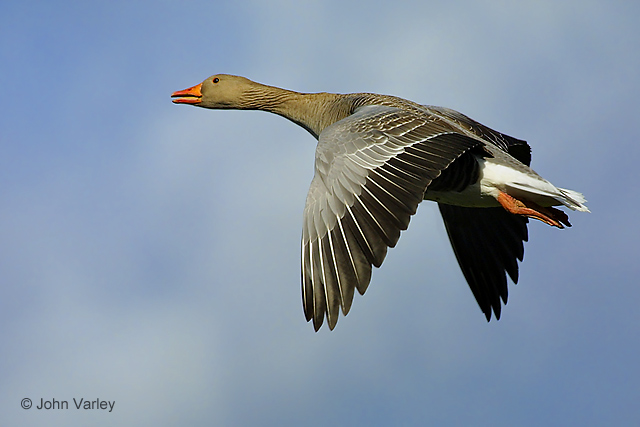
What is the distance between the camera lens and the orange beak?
13.9m

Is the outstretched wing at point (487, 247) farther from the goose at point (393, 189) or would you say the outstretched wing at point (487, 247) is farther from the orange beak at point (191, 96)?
the orange beak at point (191, 96)

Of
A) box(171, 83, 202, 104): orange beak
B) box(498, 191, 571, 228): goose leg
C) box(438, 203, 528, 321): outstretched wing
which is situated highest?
box(171, 83, 202, 104): orange beak

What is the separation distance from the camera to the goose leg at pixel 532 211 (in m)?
9.72

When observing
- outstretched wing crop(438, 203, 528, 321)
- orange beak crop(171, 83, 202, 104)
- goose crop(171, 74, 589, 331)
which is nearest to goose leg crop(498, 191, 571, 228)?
goose crop(171, 74, 589, 331)

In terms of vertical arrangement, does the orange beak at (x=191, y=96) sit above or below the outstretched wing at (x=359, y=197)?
Result: above

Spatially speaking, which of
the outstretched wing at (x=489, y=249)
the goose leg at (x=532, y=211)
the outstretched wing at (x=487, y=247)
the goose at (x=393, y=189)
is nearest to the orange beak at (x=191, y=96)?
the goose at (x=393, y=189)

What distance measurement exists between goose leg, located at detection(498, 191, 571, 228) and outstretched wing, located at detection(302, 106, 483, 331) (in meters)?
1.04

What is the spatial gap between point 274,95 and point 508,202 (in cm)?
489

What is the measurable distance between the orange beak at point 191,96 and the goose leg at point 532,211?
632 cm

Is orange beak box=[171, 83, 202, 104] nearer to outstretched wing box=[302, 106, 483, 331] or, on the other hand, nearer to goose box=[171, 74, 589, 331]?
goose box=[171, 74, 589, 331]

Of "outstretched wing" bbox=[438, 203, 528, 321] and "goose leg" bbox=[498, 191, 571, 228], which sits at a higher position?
"goose leg" bbox=[498, 191, 571, 228]

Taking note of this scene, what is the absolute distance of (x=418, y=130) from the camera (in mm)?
9320

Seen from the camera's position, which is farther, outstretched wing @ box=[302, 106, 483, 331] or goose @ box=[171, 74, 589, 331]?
goose @ box=[171, 74, 589, 331]

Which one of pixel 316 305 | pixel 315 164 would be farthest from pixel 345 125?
pixel 316 305
